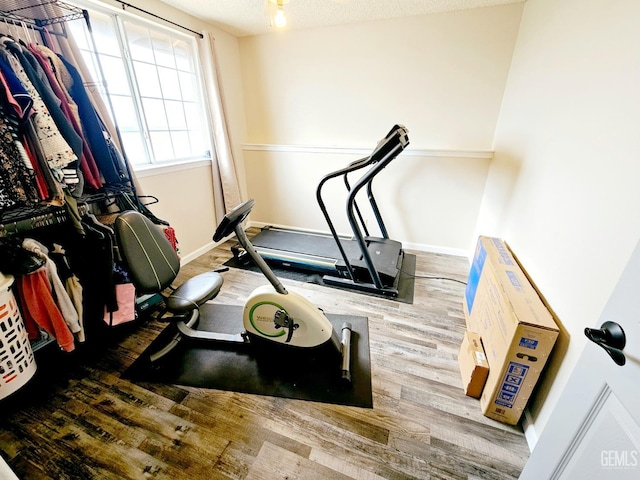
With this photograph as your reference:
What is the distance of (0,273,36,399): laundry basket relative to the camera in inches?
50.8

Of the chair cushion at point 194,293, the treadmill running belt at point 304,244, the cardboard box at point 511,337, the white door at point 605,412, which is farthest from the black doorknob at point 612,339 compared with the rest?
the treadmill running belt at point 304,244

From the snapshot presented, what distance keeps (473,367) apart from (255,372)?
1.26m

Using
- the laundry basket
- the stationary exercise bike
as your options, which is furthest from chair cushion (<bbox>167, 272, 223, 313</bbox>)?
→ the laundry basket

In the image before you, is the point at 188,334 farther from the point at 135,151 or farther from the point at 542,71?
the point at 542,71

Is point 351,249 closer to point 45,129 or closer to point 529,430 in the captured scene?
point 529,430

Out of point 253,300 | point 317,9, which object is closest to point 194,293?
point 253,300

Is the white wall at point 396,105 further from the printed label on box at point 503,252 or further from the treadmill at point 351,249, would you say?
the printed label on box at point 503,252

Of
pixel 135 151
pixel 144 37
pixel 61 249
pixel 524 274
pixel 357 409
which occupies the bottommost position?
pixel 357 409

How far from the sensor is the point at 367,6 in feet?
7.98

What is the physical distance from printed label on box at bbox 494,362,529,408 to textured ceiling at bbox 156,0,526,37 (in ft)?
9.42

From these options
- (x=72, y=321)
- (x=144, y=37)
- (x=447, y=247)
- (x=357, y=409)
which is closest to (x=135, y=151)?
(x=144, y=37)

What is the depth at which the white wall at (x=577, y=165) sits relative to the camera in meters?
0.98

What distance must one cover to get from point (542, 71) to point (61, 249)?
3235 mm
